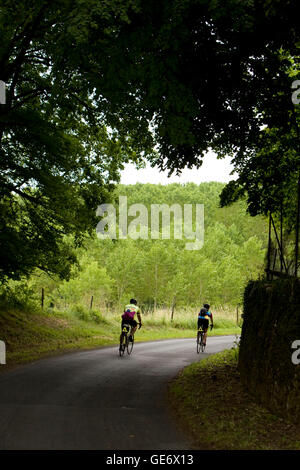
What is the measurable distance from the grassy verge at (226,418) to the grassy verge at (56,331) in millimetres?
5895

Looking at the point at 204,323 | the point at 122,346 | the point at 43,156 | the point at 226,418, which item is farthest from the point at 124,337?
the point at 226,418

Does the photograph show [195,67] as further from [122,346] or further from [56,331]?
[56,331]

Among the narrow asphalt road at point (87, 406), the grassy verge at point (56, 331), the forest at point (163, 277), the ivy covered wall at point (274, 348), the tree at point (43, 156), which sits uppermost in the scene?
the tree at point (43, 156)

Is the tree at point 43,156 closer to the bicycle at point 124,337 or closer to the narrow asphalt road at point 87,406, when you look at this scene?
the bicycle at point 124,337

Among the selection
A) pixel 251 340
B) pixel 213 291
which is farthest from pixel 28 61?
pixel 213 291

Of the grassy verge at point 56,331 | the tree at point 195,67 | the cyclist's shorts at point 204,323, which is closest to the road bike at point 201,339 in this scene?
the cyclist's shorts at point 204,323

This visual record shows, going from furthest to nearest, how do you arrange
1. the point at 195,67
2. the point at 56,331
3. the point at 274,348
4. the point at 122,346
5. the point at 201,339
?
1. the point at 56,331
2. the point at 201,339
3. the point at 122,346
4. the point at 195,67
5. the point at 274,348

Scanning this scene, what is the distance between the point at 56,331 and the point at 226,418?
15.8 meters

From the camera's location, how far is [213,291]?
75.7m

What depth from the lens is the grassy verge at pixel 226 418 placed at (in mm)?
6465

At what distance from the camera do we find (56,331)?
22469 millimetres

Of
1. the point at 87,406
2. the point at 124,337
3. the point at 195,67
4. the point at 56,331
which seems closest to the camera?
the point at 87,406

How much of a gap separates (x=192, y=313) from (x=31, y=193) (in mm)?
24779

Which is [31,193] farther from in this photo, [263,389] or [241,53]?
[263,389]
